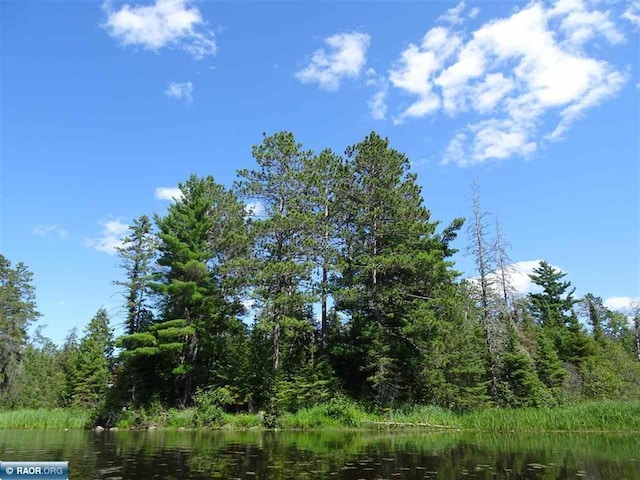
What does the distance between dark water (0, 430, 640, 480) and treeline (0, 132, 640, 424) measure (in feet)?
36.8

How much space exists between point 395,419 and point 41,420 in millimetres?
24549

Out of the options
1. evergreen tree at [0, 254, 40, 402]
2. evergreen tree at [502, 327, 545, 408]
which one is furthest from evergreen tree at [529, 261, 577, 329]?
evergreen tree at [0, 254, 40, 402]

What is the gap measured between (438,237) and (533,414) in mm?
15505

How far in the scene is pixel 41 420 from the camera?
107ft

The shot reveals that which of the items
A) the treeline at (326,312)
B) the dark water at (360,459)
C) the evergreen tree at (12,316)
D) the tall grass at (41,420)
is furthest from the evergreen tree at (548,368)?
the evergreen tree at (12,316)

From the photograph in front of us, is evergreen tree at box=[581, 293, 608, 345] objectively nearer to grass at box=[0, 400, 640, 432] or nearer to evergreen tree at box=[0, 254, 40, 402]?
grass at box=[0, 400, 640, 432]

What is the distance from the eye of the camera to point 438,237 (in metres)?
36.9

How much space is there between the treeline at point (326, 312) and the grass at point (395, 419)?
143 centimetres

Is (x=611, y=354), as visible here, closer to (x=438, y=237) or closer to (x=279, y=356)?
(x=438, y=237)

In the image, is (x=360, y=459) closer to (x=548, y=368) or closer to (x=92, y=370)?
(x=548, y=368)

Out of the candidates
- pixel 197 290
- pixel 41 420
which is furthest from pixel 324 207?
pixel 41 420

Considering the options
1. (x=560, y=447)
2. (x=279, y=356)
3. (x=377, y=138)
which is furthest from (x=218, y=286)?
(x=560, y=447)

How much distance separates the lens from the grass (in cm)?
2345

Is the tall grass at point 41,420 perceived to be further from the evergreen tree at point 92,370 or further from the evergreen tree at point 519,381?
the evergreen tree at point 519,381
